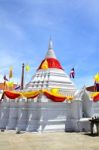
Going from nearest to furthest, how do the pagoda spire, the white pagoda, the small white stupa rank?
1. the white pagoda
2. the small white stupa
3. the pagoda spire

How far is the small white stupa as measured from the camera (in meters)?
40.8

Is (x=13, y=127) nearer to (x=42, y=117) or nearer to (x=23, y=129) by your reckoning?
(x=23, y=129)

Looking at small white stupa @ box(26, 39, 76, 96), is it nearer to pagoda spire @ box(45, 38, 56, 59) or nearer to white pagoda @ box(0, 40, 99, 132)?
pagoda spire @ box(45, 38, 56, 59)

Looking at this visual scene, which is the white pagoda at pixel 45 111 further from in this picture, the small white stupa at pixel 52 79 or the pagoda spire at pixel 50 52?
the pagoda spire at pixel 50 52

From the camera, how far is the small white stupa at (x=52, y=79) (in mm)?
40812

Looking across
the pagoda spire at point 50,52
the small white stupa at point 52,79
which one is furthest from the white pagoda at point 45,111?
the pagoda spire at point 50,52

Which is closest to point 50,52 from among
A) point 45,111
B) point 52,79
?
point 52,79

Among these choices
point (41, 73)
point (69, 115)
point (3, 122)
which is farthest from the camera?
point (41, 73)

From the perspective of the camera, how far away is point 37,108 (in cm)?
3275

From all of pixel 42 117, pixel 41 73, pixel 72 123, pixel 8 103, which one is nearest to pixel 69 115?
pixel 72 123

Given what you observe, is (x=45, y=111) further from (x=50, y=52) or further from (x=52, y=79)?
(x=50, y=52)

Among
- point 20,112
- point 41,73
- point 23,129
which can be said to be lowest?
point 23,129

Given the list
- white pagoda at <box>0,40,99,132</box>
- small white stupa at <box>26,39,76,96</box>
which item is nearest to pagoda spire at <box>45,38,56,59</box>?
small white stupa at <box>26,39,76,96</box>

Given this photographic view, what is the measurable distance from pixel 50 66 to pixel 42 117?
49.3ft
